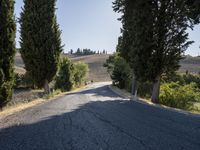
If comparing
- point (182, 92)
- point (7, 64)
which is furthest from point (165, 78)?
point (7, 64)

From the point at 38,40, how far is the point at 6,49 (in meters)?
11.0

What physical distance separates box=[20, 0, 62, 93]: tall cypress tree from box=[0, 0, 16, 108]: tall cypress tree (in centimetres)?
1013

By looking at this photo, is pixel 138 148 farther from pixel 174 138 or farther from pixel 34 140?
pixel 34 140

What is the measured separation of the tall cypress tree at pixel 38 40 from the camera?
25406mm

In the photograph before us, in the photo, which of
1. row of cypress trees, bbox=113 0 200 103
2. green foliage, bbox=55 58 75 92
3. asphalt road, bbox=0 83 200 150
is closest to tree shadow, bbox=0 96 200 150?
asphalt road, bbox=0 83 200 150

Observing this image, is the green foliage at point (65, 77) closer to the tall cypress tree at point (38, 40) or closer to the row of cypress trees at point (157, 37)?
the tall cypress tree at point (38, 40)

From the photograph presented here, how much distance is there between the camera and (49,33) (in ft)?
85.3

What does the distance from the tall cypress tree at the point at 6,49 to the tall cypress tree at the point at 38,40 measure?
1013 cm

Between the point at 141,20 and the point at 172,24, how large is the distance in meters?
2.65

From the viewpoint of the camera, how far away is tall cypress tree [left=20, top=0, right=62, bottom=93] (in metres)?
25.4

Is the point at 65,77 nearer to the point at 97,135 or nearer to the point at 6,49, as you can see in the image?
the point at 6,49

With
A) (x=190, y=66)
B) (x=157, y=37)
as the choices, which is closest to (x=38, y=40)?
(x=157, y=37)

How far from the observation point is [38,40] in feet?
83.6

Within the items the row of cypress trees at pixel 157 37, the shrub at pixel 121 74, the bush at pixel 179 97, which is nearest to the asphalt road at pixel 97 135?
the row of cypress trees at pixel 157 37
